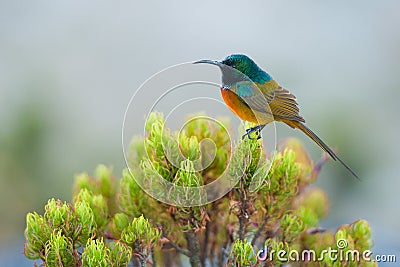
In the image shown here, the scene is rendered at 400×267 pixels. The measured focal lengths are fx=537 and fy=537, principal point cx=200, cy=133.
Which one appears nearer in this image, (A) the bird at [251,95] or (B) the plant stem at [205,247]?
(A) the bird at [251,95]

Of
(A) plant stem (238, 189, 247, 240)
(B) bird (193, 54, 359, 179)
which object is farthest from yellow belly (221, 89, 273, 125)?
(A) plant stem (238, 189, 247, 240)

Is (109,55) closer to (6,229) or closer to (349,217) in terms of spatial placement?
(6,229)

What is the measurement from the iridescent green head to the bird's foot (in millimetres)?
88

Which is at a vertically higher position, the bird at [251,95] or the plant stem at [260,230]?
the bird at [251,95]

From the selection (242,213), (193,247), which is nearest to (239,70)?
(242,213)

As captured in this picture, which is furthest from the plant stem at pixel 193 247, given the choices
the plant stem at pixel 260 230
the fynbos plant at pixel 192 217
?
the plant stem at pixel 260 230

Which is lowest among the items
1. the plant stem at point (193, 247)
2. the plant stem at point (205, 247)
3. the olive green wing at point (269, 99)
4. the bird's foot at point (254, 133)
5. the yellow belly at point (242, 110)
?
the plant stem at point (193, 247)

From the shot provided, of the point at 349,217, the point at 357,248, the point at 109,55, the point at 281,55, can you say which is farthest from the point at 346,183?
the point at 357,248

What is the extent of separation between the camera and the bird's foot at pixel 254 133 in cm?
95

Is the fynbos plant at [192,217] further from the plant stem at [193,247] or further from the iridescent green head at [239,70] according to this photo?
the iridescent green head at [239,70]

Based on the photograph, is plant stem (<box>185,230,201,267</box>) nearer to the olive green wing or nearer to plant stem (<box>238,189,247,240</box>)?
plant stem (<box>238,189,247,240</box>)

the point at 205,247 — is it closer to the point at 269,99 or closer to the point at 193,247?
the point at 193,247

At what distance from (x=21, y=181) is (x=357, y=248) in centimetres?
213

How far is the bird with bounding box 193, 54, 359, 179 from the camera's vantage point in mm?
922
